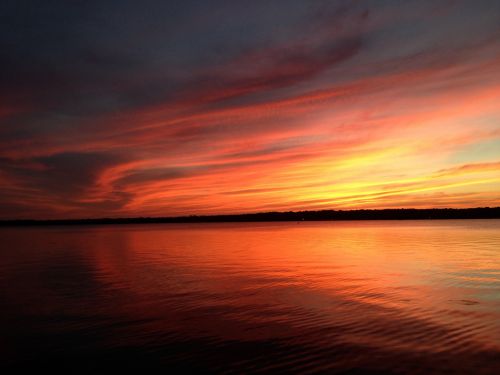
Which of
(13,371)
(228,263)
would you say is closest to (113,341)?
(13,371)

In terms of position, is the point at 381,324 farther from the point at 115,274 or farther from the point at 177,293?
the point at 115,274

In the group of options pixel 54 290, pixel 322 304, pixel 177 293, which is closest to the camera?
pixel 322 304

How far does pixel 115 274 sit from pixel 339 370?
23371 mm

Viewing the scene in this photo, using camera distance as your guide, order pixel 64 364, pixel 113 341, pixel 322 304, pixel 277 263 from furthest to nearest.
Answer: pixel 277 263, pixel 322 304, pixel 113 341, pixel 64 364

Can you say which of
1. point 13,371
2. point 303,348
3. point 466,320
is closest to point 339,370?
point 303,348

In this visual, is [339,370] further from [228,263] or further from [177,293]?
[228,263]

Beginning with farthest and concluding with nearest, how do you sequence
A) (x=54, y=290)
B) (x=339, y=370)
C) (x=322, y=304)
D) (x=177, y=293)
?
(x=54, y=290)
(x=177, y=293)
(x=322, y=304)
(x=339, y=370)

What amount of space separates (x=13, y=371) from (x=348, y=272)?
905 inches

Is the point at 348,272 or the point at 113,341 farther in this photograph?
the point at 348,272

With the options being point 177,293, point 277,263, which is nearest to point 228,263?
point 277,263

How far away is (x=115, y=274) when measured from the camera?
101ft

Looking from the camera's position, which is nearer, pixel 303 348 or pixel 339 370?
pixel 339 370

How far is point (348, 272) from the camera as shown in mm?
29891

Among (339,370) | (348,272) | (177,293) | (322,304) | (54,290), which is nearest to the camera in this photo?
(339,370)
